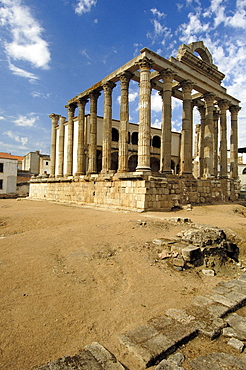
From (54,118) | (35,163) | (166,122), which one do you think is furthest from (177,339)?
(35,163)

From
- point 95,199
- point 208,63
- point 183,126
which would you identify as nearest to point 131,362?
point 95,199

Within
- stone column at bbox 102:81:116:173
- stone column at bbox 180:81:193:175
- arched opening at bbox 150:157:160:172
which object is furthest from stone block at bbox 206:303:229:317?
arched opening at bbox 150:157:160:172

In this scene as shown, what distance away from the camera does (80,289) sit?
3.99 metres

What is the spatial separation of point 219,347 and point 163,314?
0.82 m

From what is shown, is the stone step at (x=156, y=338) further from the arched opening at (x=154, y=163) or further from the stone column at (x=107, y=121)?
the arched opening at (x=154, y=163)

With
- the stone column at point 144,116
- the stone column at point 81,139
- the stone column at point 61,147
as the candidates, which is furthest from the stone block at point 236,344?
the stone column at point 61,147

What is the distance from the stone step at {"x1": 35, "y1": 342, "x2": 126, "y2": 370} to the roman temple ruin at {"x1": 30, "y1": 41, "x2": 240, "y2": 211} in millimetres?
9664

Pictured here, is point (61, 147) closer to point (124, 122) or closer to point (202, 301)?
point (124, 122)

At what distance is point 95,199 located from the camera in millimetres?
16172

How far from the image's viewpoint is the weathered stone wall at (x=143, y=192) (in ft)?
40.8

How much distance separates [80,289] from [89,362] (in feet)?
5.26

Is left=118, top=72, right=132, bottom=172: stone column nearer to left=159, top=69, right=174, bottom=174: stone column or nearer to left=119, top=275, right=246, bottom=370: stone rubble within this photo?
left=159, top=69, right=174, bottom=174: stone column

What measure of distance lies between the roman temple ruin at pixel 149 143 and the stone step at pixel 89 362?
31.7 ft

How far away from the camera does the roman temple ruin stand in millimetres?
13109
